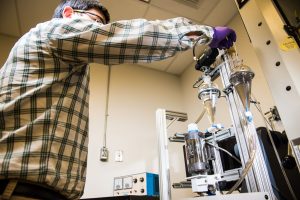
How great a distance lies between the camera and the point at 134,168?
2.27 metres

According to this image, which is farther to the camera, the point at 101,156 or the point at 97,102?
the point at 97,102

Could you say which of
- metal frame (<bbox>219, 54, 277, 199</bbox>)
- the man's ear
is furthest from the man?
metal frame (<bbox>219, 54, 277, 199</bbox>)

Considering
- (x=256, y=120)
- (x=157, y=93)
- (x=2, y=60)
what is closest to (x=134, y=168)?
(x=157, y=93)

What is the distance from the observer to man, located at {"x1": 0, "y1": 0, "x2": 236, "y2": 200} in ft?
1.93

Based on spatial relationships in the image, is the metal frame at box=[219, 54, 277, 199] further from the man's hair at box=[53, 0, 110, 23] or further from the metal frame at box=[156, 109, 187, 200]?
the man's hair at box=[53, 0, 110, 23]

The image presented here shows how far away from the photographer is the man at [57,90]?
0.59m

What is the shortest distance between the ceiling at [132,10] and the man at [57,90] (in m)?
1.47

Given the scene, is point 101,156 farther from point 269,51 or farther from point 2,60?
point 269,51

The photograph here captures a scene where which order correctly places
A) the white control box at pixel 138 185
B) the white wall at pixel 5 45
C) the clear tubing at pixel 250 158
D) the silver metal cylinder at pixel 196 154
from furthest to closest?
1. the white wall at pixel 5 45
2. the white control box at pixel 138 185
3. the silver metal cylinder at pixel 196 154
4. the clear tubing at pixel 250 158

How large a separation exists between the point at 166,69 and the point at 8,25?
187 cm

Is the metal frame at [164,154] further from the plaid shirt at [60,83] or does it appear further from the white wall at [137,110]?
the white wall at [137,110]

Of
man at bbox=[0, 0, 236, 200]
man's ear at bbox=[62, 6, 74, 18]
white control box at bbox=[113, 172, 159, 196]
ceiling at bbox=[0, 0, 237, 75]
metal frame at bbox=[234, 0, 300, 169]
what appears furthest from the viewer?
ceiling at bbox=[0, 0, 237, 75]

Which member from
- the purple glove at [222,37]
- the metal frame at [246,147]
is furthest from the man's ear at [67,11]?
the metal frame at [246,147]

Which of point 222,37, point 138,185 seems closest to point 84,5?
point 222,37
